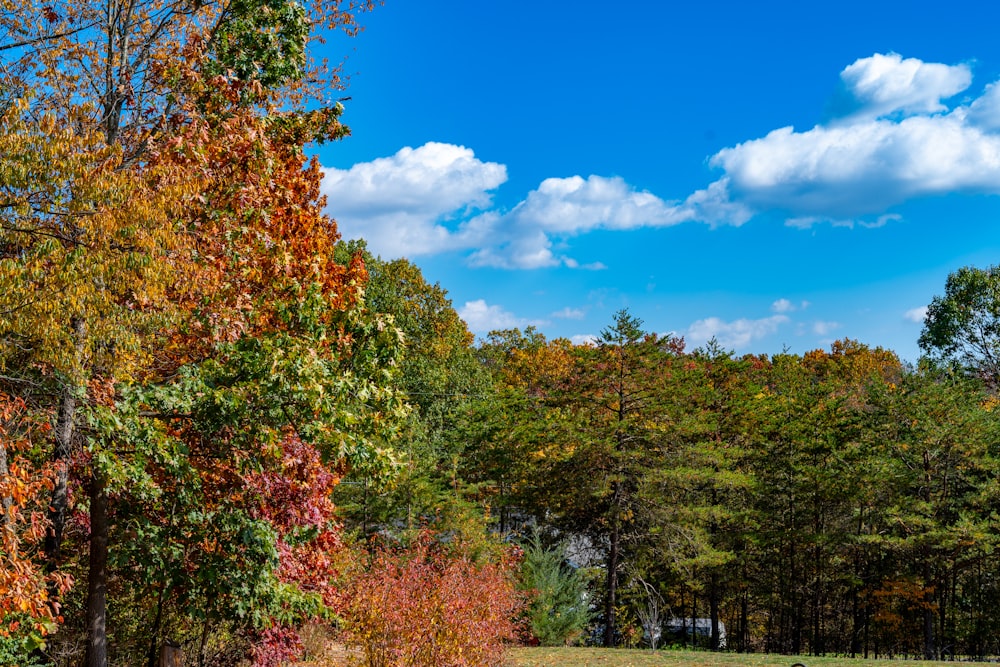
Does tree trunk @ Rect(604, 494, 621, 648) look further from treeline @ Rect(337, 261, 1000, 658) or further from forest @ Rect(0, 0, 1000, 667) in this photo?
forest @ Rect(0, 0, 1000, 667)

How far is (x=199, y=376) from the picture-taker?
9.21m

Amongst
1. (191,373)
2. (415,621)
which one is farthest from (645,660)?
(191,373)

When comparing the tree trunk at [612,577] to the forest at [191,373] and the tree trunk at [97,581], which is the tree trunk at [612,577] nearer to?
the forest at [191,373]

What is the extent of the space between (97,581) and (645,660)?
38.1ft

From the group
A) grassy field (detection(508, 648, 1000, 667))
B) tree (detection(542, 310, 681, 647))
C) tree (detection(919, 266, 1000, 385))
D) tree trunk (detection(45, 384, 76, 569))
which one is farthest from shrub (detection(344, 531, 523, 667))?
tree (detection(919, 266, 1000, 385))

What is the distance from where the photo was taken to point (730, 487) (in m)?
30.0

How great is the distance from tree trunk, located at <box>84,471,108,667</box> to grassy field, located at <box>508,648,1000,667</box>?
7.86m

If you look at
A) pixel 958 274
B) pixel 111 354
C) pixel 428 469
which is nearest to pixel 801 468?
pixel 428 469

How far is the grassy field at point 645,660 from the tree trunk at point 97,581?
25.8 feet

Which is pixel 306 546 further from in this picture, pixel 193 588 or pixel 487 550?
pixel 487 550

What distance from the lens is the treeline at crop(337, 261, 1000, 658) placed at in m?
26.1

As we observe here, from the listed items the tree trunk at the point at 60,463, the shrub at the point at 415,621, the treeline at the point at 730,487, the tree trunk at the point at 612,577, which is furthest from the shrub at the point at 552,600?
the tree trunk at the point at 60,463

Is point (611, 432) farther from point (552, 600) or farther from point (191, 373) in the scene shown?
point (191, 373)

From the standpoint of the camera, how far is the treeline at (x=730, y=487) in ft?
85.8
